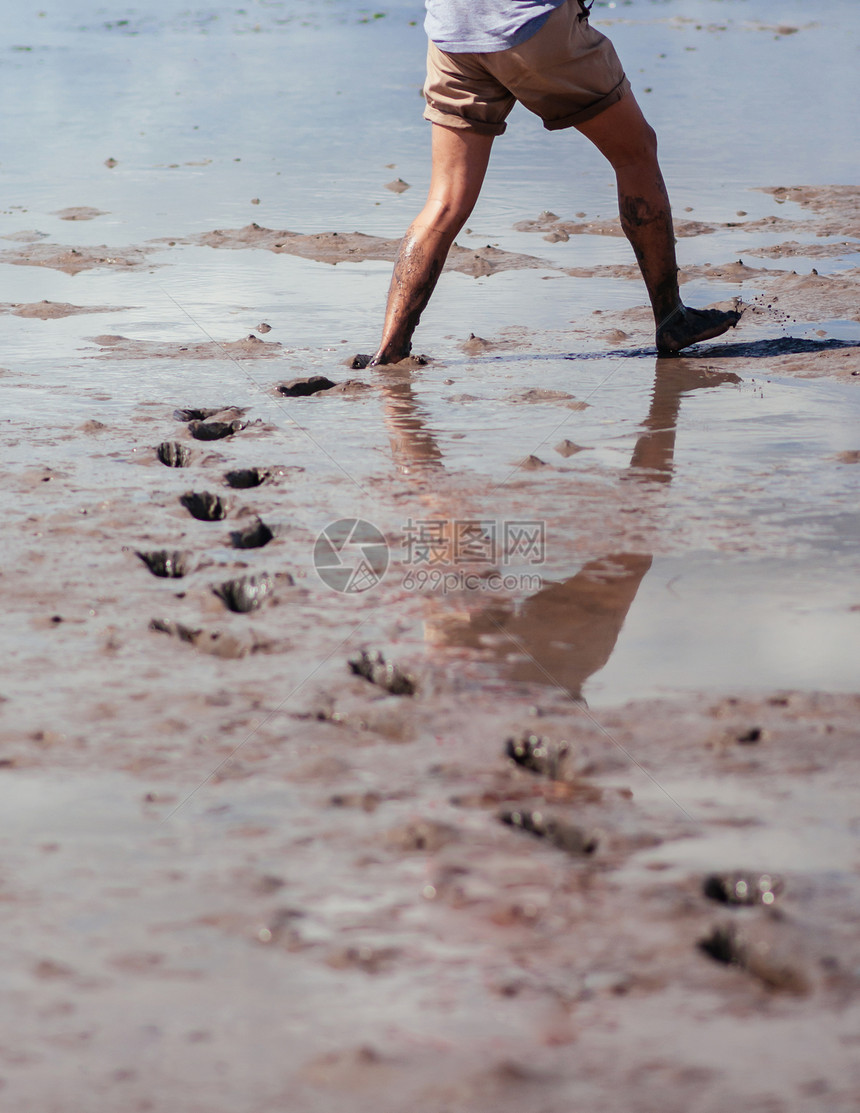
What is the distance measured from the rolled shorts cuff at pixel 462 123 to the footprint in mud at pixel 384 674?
2.23m

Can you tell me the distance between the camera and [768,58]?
13438 millimetres

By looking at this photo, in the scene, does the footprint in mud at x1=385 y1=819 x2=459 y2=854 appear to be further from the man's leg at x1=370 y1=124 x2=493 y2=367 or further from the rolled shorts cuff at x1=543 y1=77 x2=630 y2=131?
the rolled shorts cuff at x1=543 y1=77 x2=630 y2=131

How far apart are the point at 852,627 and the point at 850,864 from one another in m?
0.73

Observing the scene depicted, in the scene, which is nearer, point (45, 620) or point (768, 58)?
point (45, 620)

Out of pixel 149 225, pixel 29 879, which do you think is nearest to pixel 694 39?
pixel 149 225

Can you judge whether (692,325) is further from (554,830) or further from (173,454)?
(554,830)

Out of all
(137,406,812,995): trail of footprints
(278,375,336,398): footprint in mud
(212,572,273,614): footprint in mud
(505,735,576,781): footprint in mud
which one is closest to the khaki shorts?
(278,375,336,398): footprint in mud

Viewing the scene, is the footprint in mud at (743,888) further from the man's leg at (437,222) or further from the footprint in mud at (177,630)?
the man's leg at (437,222)

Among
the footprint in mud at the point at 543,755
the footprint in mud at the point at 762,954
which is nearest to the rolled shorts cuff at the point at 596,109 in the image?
the footprint in mud at the point at 543,755

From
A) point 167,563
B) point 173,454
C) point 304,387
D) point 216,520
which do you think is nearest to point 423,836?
point 167,563

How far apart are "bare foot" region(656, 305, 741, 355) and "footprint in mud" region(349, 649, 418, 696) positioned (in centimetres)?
235

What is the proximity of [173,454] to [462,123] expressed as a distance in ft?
4.61

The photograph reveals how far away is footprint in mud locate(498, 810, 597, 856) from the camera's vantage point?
1.64 metres

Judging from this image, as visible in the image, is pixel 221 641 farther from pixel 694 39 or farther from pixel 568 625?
pixel 694 39
